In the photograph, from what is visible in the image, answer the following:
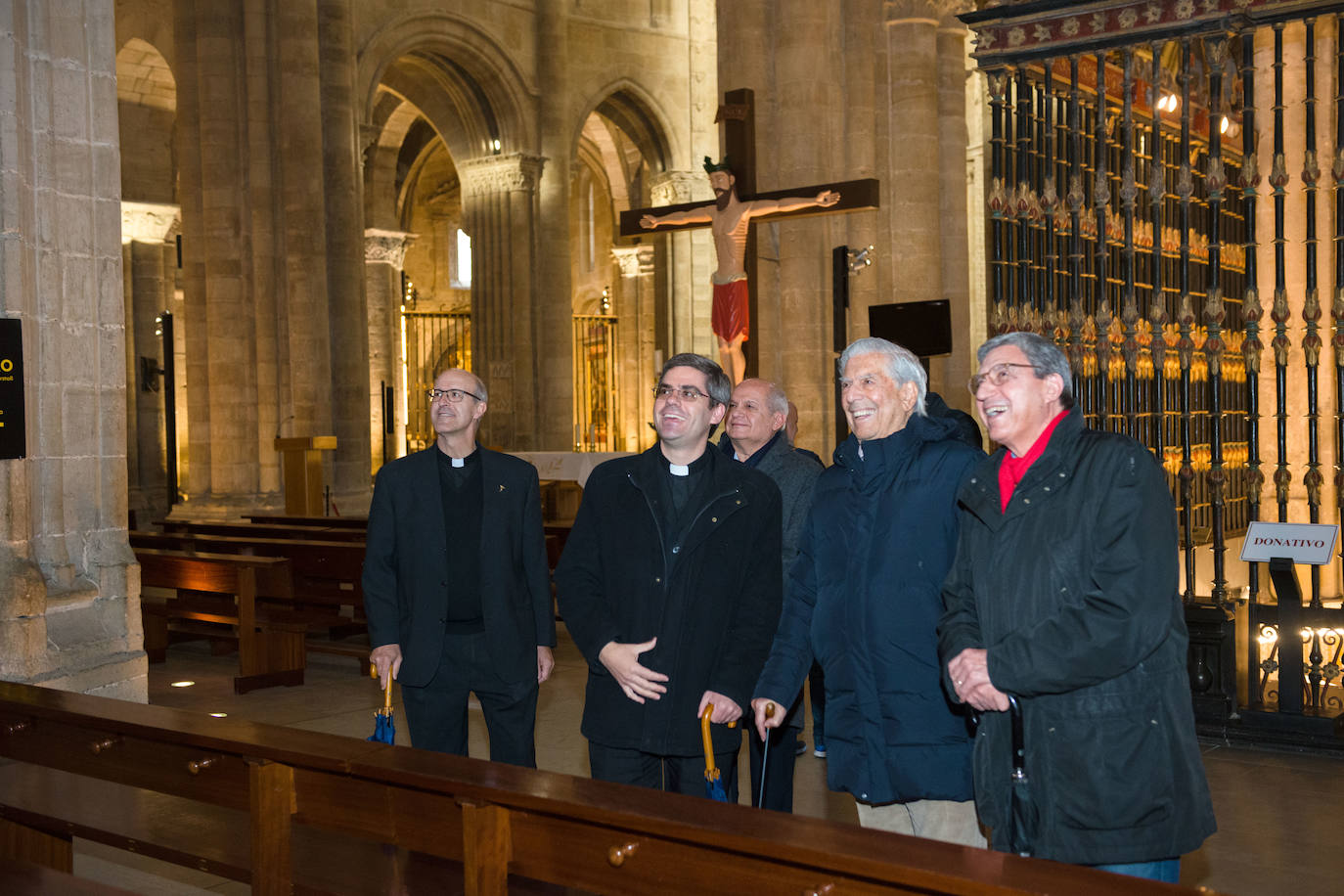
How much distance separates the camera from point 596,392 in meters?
26.0

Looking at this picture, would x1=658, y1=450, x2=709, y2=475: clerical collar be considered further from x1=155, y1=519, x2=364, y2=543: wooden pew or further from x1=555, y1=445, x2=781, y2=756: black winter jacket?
x1=155, y1=519, x2=364, y2=543: wooden pew

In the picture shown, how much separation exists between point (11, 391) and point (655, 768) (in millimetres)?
2745

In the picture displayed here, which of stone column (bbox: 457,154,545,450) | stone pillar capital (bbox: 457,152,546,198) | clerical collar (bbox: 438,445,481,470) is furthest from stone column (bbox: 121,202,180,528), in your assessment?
clerical collar (bbox: 438,445,481,470)

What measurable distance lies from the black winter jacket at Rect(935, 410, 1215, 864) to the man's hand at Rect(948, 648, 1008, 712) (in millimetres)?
41

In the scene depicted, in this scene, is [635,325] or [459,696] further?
[635,325]

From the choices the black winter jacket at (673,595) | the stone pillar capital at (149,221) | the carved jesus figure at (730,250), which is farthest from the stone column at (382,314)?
the black winter jacket at (673,595)

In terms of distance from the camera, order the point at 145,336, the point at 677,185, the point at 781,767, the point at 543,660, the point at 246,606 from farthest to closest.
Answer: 1. the point at 677,185
2. the point at 145,336
3. the point at 246,606
4. the point at 781,767
5. the point at 543,660

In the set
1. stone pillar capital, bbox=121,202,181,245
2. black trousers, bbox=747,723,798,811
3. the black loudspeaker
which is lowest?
black trousers, bbox=747,723,798,811

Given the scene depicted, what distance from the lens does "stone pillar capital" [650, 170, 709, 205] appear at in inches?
870

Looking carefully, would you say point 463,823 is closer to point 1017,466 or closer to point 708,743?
point 708,743

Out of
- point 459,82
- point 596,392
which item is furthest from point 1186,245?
point 596,392

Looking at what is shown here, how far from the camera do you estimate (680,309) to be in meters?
22.3

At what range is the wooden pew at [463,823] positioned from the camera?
210 centimetres

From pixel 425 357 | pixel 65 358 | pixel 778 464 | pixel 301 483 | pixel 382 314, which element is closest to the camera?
pixel 778 464
